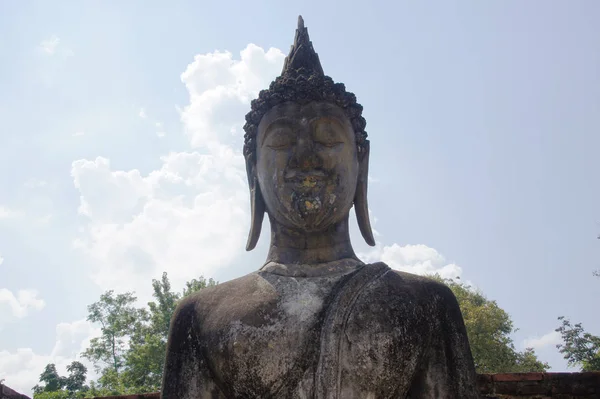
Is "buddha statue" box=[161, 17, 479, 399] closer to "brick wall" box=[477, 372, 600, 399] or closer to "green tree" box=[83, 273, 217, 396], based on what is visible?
"brick wall" box=[477, 372, 600, 399]

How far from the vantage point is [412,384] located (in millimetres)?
3266

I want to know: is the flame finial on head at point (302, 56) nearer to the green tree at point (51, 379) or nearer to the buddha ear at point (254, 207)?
the buddha ear at point (254, 207)

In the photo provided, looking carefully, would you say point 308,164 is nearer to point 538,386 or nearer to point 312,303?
point 312,303

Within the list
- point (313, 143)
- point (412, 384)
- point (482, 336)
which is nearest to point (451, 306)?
point (412, 384)

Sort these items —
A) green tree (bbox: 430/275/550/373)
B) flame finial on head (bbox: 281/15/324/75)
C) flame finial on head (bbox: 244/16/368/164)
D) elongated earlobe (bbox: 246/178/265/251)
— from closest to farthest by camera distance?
flame finial on head (bbox: 244/16/368/164) < elongated earlobe (bbox: 246/178/265/251) < flame finial on head (bbox: 281/15/324/75) < green tree (bbox: 430/275/550/373)

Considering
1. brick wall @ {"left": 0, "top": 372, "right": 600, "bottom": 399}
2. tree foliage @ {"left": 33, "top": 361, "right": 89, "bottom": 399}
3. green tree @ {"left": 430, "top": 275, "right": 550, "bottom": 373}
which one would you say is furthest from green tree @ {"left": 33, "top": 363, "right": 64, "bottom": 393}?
brick wall @ {"left": 0, "top": 372, "right": 600, "bottom": 399}

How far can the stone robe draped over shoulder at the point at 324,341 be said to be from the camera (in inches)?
120

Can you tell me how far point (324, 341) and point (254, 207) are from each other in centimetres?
118

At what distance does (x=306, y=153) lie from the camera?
Result: 11.6 feet

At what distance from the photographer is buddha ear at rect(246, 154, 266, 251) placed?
3912 millimetres

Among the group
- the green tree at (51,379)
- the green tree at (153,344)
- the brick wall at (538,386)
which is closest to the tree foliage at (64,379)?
the green tree at (51,379)

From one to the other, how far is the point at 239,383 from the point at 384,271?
3.42ft

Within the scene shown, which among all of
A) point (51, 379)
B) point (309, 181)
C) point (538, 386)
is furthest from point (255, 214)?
point (51, 379)

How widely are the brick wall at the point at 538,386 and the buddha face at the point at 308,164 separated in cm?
433
